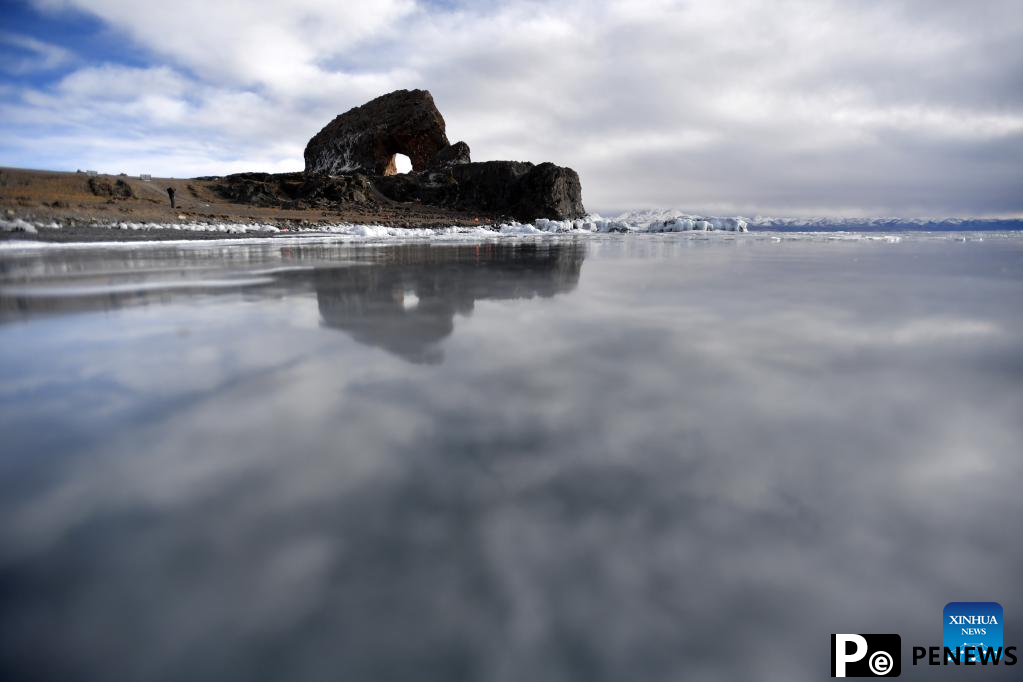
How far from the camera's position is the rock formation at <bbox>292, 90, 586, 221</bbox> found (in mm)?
33875

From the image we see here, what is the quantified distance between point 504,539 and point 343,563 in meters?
0.35

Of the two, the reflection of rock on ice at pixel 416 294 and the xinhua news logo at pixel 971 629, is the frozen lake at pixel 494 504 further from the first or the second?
the reflection of rock on ice at pixel 416 294

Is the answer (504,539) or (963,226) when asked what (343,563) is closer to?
(504,539)

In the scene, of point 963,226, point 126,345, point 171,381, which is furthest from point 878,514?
point 963,226

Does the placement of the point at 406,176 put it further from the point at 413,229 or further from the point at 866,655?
the point at 866,655

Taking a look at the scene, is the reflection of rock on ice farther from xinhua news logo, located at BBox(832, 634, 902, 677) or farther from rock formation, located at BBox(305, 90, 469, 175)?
rock formation, located at BBox(305, 90, 469, 175)

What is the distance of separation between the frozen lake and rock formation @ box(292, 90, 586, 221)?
3269cm

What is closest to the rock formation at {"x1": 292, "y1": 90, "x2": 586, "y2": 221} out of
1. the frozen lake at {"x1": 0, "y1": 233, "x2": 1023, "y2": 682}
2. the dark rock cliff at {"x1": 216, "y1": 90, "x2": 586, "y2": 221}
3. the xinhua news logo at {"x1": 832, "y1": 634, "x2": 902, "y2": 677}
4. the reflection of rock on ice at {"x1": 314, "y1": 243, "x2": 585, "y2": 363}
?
the dark rock cliff at {"x1": 216, "y1": 90, "x2": 586, "y2": 221}

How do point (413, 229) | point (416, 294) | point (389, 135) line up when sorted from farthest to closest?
point (389, 135), point (413, 229), point (416, 294)

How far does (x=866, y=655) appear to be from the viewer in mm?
929

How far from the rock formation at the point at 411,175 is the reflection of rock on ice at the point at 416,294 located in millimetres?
28592

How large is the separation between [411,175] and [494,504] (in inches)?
1922

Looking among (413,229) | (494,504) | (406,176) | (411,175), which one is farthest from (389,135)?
(494,504)

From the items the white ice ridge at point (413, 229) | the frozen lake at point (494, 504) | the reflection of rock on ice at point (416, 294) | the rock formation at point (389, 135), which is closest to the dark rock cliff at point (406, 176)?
the rock formation at point (389, 135)
